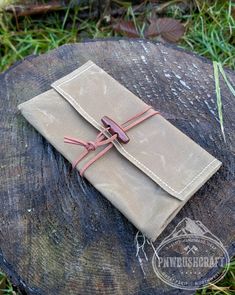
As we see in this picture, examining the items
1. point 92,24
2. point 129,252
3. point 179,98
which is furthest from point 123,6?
point 129,252

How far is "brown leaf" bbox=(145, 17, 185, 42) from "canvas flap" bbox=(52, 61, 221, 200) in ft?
2.42

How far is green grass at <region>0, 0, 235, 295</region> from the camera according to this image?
2000mm

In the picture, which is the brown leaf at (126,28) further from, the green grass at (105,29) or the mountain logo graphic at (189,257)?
the mountain logo graphic at (189,257)

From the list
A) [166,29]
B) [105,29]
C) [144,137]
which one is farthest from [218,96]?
→ [105,29]

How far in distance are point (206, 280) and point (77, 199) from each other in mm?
398

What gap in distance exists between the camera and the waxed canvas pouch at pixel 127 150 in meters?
1.09

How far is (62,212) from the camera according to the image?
1.14 metres

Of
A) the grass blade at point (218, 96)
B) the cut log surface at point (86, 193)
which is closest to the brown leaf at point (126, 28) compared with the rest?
the cut log surface at point (86, 193)

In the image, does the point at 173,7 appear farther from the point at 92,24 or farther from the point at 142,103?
the point at 142,103

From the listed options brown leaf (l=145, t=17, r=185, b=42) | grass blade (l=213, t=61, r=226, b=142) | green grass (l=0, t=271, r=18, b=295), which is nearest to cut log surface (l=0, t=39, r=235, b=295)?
grass blade (l=213, t=61, r=226, b=142)

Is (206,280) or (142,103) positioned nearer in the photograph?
Result: (206,280)

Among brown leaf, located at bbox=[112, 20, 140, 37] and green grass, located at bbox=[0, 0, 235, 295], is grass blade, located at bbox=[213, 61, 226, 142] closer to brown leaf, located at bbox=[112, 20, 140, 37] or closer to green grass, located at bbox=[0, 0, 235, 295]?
green grass, located at bbox=[0, 0, 235, 295]

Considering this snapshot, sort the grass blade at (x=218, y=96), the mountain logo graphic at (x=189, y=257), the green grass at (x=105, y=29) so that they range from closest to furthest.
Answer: the mountain logo graphic at (x=189, y=257), the grass blade at (x=218, y=96), the green grass at (x=105, y=29)

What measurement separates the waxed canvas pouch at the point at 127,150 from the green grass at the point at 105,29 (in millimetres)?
768
